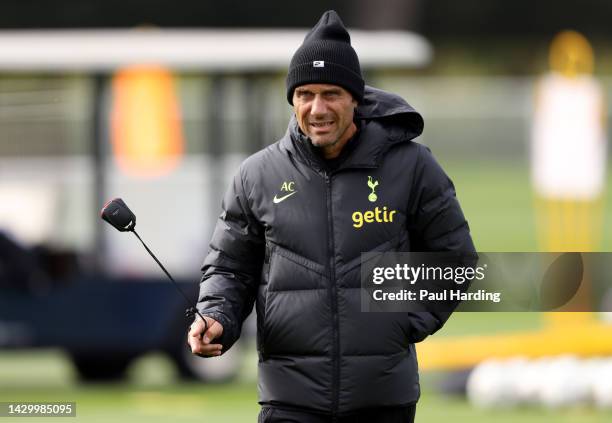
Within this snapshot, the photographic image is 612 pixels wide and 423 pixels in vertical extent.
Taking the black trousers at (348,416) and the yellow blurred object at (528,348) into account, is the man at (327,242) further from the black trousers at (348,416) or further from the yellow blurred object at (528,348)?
the yellow blurred object at (528,348)

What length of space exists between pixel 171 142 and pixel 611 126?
22794 mm

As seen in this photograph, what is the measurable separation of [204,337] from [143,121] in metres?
10.9

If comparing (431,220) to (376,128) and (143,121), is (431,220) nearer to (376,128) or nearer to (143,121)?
(376,128)

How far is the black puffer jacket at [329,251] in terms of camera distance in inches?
225

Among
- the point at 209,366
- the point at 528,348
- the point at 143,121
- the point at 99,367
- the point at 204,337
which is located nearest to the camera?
the point at 204,337

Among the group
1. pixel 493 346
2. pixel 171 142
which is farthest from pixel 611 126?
pixel 493 346

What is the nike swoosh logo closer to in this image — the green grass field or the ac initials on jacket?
the ac initials on jacket

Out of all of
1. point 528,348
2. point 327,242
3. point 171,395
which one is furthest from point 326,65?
point 171,395

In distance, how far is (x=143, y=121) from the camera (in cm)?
1647

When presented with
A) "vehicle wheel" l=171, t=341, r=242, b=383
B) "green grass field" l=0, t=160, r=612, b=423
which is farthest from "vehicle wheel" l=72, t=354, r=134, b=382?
"vehicle wheel" l=171, t=341, r=242, b=383

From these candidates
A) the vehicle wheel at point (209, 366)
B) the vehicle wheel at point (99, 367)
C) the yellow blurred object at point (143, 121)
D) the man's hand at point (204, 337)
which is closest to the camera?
the man's hand at point (204, 337)

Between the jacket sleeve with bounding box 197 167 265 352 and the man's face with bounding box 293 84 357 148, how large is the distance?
305 millimetres

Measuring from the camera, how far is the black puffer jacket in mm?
5707

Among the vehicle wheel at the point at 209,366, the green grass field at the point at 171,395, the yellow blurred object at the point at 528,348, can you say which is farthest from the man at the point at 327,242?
the vehicle wheel at the point at 209,366
